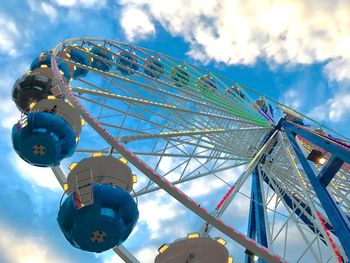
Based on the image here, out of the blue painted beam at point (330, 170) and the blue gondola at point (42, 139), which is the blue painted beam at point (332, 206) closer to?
the blue painted beam at point (330, 170)

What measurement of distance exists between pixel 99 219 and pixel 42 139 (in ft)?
10.2

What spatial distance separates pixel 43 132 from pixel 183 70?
395 inches

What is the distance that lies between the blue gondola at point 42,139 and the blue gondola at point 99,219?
6.62 feet

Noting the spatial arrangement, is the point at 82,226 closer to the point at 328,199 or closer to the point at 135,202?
the point at 135,202

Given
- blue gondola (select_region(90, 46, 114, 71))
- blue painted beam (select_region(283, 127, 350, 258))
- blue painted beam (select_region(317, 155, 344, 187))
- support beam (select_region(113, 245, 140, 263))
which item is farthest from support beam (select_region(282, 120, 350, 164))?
blue gondola (select_region(90, 46, 114, 71))

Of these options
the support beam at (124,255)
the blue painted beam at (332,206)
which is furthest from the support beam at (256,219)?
the support beam at (124,255)

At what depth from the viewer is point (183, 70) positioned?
732 inches

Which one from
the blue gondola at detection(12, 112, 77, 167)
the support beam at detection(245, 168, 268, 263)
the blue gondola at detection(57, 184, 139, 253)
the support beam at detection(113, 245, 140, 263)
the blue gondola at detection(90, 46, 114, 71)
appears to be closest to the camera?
the blue gondola at detection(57, 184, 139, 253)

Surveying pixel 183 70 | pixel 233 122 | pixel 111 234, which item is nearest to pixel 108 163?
pixel 111 234

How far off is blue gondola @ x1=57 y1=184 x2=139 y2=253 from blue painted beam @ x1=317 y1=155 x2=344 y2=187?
5084 mm

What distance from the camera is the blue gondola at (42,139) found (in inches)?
384

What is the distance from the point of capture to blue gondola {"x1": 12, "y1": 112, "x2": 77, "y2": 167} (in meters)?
9.74

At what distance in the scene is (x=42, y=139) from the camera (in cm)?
972

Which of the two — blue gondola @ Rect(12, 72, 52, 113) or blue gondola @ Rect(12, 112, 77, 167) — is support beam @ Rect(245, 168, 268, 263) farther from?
blue gondola @ Rect(12, 72, 52, 113)
